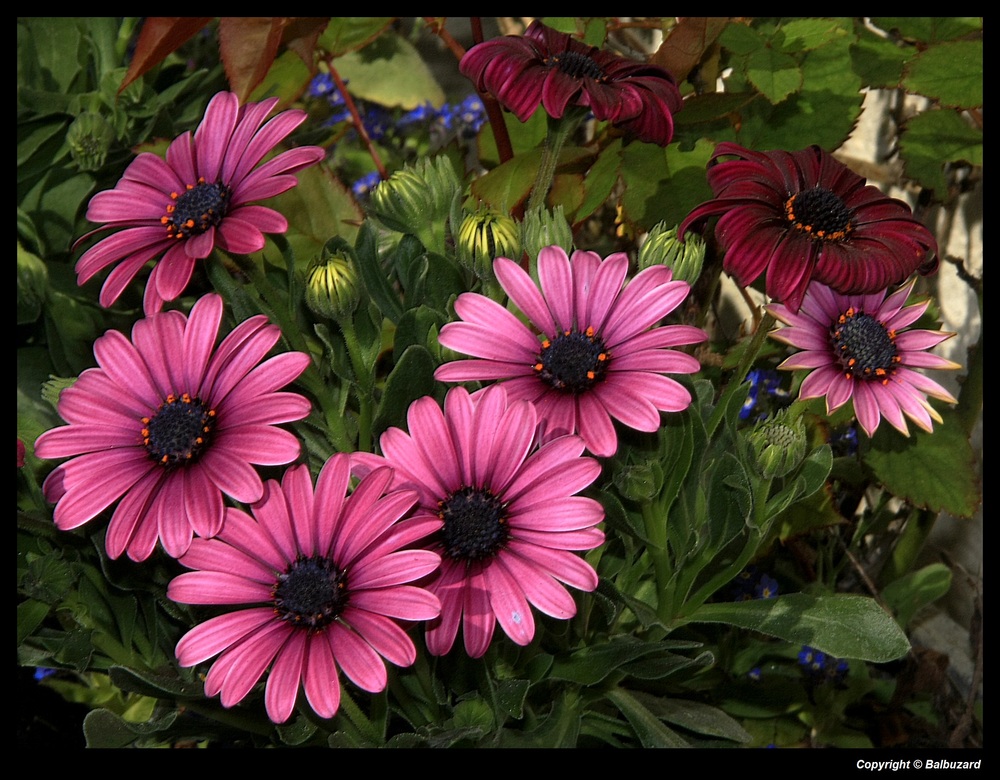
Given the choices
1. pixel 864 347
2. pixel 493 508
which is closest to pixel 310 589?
pixel 493 508

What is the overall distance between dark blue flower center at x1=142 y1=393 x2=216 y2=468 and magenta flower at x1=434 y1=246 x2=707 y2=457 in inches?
5.7

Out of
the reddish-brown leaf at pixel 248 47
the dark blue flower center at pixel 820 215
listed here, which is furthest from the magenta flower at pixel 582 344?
Answer: the reddish-brown leaf at pixel 248 47

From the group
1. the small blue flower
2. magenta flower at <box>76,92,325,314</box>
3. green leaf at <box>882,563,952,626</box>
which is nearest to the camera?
magenta flower at <box>76,92,325,314</box>

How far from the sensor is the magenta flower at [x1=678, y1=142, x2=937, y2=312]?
2.01 ft

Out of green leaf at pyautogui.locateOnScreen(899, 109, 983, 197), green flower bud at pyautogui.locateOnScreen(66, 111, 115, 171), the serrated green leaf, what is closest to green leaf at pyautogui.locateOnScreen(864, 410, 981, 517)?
green leaf at pyautogui.locateOnScreen(899, 109, 983, 197)

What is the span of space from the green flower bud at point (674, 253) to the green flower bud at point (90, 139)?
611 mm

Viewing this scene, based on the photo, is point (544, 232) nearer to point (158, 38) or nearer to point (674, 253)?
point (674, 253)

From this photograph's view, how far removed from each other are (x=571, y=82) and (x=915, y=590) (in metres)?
0.64

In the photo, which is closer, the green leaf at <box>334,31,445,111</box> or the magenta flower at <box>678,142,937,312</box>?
the magenta flower at <box>678,142,937,312</box>

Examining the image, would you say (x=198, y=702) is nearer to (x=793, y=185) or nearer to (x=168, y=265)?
(x=168, y=265)

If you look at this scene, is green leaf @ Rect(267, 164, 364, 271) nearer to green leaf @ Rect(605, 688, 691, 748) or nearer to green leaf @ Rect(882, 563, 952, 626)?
green leaf @ Rect(605, 688, 691, 748)

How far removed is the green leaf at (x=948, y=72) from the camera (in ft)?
2.85

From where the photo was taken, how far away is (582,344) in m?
0.61

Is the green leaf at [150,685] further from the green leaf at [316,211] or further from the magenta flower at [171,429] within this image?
the green leaf at [316,211]
